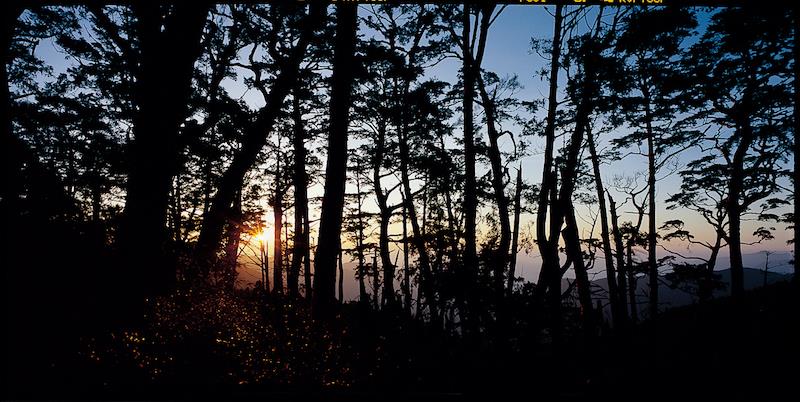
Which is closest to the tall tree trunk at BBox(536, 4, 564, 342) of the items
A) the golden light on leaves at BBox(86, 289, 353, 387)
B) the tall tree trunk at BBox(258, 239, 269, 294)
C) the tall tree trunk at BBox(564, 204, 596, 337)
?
the tall tree trunk at BBox(564, 204, 596, 337)

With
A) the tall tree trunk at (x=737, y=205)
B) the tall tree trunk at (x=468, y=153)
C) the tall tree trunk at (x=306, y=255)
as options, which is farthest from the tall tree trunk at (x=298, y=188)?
the tall tree trunk at (x=737, y=205)

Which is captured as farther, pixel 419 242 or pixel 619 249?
pixel 619 249

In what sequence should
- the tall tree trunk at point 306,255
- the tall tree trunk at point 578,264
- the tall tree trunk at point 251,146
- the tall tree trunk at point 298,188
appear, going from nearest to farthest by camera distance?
the tall tree trunk at point 251,146 < the tall tree trunk at point 578,264 < the tall tree trunk at point 298,188 < the tall tree trunk at point 306,255

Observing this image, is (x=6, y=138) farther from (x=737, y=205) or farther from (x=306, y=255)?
(x=737, y=205)

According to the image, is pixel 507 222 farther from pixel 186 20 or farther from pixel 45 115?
pixel 45 115

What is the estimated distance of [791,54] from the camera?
27.7 ft

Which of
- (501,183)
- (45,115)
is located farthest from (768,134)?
(45,115)

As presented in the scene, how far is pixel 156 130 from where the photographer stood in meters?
3.99

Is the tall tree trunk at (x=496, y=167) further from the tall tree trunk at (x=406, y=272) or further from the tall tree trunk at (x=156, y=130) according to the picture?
the tall tree trunk at (x=156, y=130)

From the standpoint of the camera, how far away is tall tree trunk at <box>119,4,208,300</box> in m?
4.01

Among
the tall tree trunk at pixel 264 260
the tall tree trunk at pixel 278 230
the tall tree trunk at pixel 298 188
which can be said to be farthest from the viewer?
the tall tree trunk at pixel 264 260

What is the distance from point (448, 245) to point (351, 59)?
29.9 feet

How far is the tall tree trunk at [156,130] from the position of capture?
401 cm

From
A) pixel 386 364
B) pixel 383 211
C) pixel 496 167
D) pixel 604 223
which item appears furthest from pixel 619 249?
pixel 386 364
